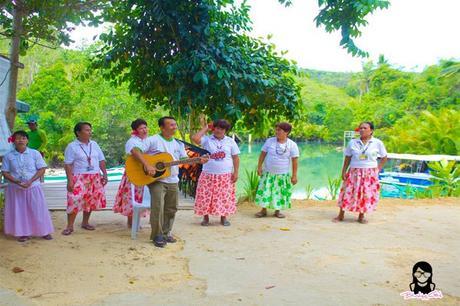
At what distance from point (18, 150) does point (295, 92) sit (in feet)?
13.2

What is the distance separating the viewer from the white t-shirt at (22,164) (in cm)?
468

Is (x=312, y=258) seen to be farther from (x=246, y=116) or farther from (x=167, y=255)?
(x=246, y=116)

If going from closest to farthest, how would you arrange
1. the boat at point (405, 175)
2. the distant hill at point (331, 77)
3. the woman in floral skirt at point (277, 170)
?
the woman in floral skirt at point (277, 170) < the boat at point (405, 175) < the distant hill at point (331, 77)

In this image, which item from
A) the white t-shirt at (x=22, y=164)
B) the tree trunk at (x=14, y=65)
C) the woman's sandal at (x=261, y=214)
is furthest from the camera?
the woman's sandal at (x=261, y=214)

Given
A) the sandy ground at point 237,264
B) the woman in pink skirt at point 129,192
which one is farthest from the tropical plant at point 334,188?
the woman in pink skirt at point 129,192

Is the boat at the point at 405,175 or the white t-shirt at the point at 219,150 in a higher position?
the white t-shirt at the point at 219,150

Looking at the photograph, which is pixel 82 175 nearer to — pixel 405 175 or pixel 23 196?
pixel 23 196

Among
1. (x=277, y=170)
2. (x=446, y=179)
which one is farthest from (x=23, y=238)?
(x=446, y=179)

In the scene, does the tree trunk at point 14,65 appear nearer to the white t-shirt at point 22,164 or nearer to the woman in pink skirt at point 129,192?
the white t-shirt at point 22,164

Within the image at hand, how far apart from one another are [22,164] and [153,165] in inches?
53.4

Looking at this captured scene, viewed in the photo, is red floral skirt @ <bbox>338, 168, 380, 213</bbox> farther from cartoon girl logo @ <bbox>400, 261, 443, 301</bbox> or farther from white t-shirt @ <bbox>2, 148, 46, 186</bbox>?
white t-shirt @ <bbox>2, 148, 46, 186</bbox>

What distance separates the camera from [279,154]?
6.10m

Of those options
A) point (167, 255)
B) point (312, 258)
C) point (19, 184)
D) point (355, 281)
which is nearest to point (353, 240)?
point (312, 258)

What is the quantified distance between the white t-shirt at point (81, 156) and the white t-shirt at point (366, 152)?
311 cm
